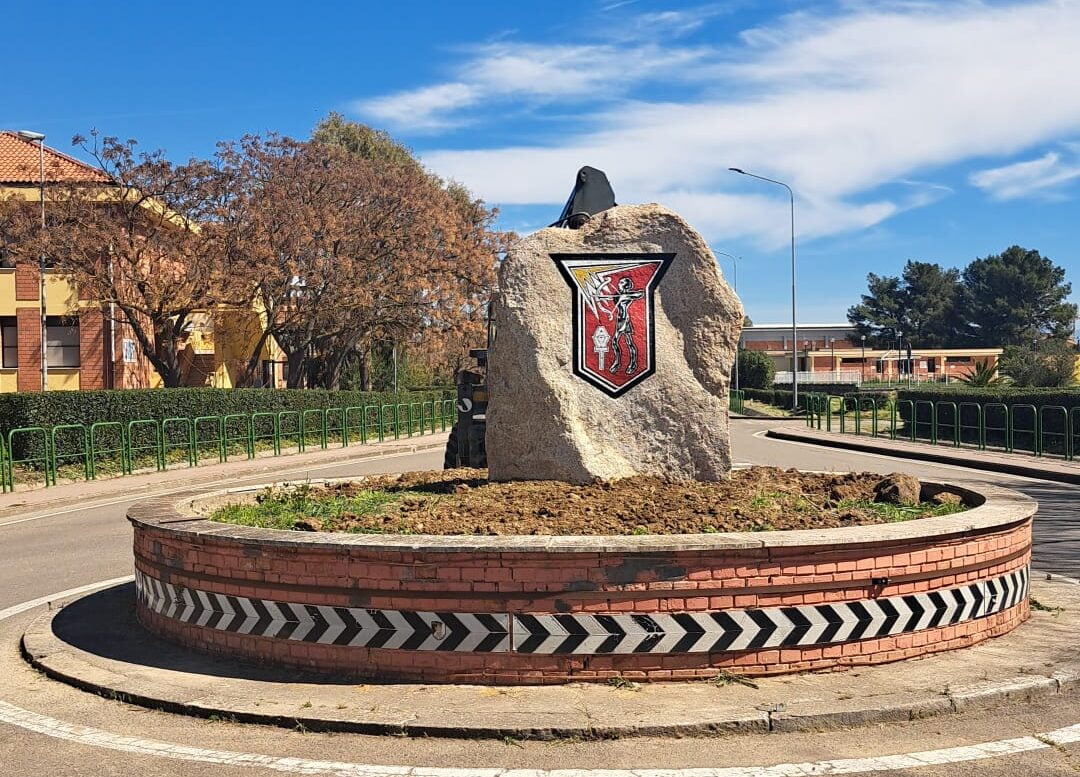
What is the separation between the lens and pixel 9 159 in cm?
3912

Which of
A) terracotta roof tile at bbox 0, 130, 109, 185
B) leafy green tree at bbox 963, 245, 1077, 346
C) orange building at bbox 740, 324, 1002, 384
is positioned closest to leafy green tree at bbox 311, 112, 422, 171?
terracotta roof tile at bbox 0, 130, 109, 185

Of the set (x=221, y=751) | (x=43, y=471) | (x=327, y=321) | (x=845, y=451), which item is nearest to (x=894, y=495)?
(x=221, y=751)

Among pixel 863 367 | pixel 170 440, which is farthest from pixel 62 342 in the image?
pixel 863 367

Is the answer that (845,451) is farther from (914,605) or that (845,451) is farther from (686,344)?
(914,605)

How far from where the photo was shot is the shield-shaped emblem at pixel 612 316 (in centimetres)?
940

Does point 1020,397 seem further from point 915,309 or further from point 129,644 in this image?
point 915,309

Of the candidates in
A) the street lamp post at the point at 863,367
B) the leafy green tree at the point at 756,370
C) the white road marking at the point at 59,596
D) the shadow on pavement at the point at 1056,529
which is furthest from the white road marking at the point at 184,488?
Answer: the street lamp post at the point at 863,367

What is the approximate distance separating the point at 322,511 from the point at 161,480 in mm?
13644

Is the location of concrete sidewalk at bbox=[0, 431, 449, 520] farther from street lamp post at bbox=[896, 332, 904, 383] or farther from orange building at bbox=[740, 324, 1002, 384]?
street lamp post at bbox=[896, 332, 904, 383]

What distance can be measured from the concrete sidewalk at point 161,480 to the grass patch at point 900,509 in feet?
44.4

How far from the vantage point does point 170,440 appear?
25609mm

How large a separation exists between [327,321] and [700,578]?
123ft

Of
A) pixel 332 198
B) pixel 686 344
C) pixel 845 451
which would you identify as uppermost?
pixel 332 198

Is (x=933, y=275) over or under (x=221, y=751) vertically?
over
